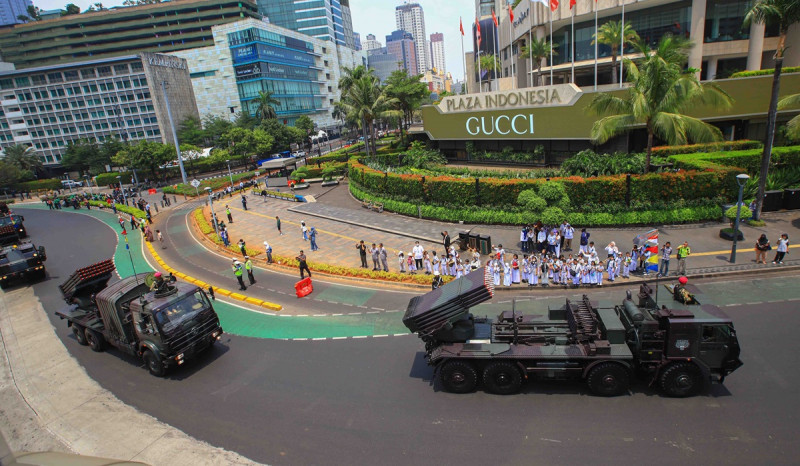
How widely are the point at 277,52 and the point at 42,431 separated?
9762 cm

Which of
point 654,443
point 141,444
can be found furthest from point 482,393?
point 141,444

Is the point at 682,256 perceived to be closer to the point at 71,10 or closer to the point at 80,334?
the point at 80,334

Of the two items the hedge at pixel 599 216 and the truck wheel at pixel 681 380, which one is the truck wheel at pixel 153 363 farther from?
the hedge at pixel 599 216

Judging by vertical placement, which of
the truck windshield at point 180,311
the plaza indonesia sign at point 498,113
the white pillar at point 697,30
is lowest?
the truck windshield at point 180,311

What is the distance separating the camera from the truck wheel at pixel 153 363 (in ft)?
40.1

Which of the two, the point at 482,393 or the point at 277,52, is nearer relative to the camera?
the point at 482,393

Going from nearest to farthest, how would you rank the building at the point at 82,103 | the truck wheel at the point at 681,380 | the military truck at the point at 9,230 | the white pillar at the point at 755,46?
the truck wheel at the point at 681,380 → the military truck at the point at 9,230 → the white pillar at the point at 755,46 → the building at the point at 82,103

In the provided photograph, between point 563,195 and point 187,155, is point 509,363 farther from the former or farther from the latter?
point 187,155

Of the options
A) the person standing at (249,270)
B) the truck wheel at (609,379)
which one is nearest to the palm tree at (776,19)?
the truck wheel at (609,379)

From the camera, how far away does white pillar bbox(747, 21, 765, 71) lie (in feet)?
110

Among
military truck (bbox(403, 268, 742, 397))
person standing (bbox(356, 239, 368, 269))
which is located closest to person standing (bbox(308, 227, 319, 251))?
person standing (bbox(356, 239, 368, 269))

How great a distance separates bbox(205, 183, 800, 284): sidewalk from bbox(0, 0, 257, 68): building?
9046cm

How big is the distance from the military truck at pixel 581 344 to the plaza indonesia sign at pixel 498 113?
23.2 meters

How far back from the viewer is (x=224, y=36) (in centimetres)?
9212
